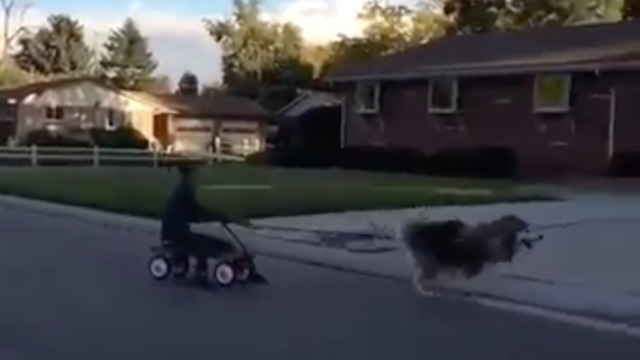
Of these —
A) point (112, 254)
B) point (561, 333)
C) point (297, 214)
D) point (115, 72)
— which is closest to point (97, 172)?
point (297, 214)

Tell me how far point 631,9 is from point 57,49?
2093 inches

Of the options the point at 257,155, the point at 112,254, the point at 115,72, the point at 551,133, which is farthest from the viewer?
the point at 115,72

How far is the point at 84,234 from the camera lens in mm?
20922

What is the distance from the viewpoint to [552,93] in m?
38.1

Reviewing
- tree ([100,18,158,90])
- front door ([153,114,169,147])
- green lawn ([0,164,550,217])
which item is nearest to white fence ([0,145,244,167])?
green lawn ([0,164,550,217])

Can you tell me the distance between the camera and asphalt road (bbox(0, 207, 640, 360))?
10.2 m

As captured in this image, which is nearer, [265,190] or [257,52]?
[265,190]

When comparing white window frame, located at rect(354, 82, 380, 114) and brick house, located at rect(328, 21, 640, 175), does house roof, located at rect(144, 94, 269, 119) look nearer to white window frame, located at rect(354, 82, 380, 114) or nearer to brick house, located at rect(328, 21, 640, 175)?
brick house, located at rect(328, 21, 640, 175)

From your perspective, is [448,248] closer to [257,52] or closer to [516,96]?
[516,96]

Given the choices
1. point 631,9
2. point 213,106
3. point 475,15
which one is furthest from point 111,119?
point 631,9

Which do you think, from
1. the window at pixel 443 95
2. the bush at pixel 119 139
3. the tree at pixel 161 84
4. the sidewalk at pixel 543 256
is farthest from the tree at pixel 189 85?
the sidewalk at pixel 543 256

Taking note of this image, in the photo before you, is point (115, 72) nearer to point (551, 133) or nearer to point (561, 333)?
point (551, 133)

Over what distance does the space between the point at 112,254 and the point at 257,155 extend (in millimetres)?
32742

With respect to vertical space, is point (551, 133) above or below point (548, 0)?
below
